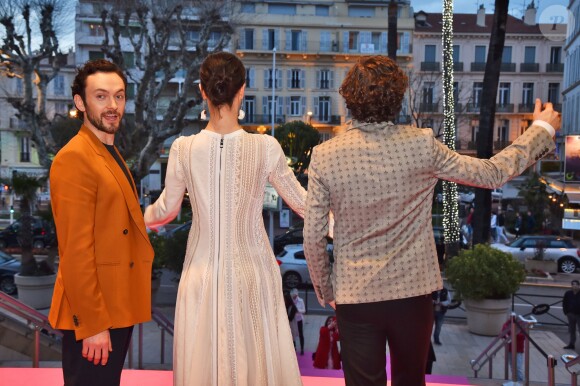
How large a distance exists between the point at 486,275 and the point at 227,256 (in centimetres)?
989

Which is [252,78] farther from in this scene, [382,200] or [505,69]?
[382,200]

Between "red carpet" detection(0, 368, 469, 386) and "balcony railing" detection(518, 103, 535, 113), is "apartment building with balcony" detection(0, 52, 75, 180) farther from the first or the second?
"red carpet" detection(0, 368, 469, 386)

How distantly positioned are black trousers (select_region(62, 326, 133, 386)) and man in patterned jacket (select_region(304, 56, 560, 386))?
927 mm

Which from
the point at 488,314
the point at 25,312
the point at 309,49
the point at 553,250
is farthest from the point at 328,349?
the point at 309,49

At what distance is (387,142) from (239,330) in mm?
1047

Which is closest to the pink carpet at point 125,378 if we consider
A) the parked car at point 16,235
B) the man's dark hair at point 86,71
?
the man's dark hair at point 86,71

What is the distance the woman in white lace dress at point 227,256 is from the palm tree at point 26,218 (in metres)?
11.8

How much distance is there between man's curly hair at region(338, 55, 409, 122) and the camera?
88.1 inches

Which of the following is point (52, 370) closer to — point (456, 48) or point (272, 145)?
point (272, 145)

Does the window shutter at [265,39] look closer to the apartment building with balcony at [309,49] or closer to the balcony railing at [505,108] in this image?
the apartment building with balcony at [309,49]

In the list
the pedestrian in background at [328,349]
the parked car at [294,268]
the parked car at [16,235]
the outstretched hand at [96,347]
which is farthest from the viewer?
the parked car at [16,235]

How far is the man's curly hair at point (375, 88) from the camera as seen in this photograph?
2.24 meters

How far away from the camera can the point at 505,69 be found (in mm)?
33750

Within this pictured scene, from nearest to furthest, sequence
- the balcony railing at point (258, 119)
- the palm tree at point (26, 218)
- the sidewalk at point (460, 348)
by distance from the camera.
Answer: the sidewalk at point (460, 348) < the palm tree at point (26, 218) < the balcony railing at point (258, 119)
